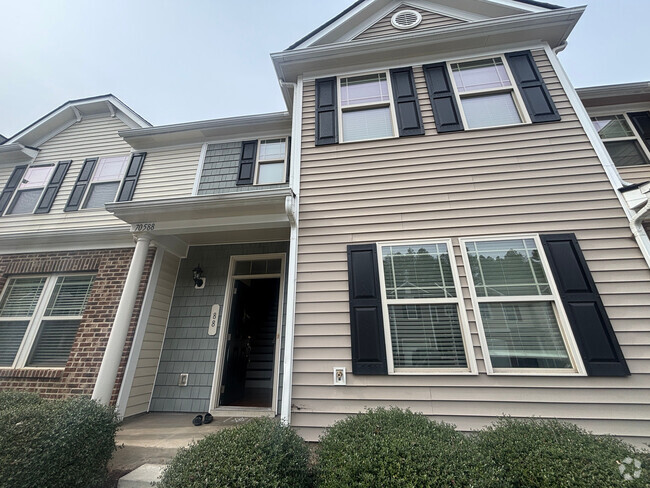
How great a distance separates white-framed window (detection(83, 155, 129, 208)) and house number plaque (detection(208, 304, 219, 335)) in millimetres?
3394

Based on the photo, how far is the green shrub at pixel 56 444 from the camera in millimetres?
1961

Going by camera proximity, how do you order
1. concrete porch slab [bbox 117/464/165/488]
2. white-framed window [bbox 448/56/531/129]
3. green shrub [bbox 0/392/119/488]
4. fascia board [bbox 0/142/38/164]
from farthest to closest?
fascia board [bbox 0/142/38/164] → white-framed window [bbox 448/56/531/129] → concrete porch slab [bbox 117/464/165/488] → green shrub [bbox 0/392/119/488]

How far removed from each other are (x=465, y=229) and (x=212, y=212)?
3369 mm

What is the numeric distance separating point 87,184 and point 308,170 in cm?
532

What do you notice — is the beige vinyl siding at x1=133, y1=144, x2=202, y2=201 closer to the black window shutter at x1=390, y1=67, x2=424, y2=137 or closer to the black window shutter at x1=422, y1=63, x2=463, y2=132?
the black window shutter at x1=390, y1=67, x2=424, y2=137

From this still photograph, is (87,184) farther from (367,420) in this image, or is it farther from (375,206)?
(367,420)

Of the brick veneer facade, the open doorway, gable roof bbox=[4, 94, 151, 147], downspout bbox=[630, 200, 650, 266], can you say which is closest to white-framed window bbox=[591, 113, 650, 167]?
downspout bbox=[630, 200, 650, 266]

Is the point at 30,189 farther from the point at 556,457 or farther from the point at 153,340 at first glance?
the point at 556,457

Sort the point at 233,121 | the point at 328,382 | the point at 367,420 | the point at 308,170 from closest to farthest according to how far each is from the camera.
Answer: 1. the point at 367,420
2. the point at 328,382
3. the point at 308,170
4. the point at 233,121

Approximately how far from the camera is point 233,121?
5.58 m

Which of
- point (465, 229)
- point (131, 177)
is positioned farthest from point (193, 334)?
point (465, 229)

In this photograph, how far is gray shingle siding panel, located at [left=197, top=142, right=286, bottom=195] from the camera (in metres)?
5.30

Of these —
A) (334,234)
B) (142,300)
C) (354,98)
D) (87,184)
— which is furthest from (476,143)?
(87,184)

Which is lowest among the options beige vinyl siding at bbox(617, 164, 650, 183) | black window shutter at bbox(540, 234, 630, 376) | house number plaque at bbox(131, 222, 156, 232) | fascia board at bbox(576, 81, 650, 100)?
black window shutter at bbox(540, 234, 630, 376)
